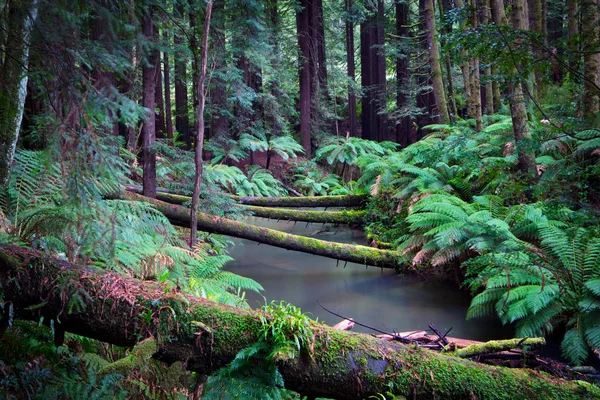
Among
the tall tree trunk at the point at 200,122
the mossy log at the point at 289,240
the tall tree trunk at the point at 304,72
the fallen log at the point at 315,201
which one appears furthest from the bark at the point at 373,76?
the tall tree trunk at the point at 200,122

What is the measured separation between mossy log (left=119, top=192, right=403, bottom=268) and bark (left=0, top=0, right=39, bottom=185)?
12.6 feet

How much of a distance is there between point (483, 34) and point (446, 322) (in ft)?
13.0

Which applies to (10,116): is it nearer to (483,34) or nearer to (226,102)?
(483,34)

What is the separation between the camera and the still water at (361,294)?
19.2 feet

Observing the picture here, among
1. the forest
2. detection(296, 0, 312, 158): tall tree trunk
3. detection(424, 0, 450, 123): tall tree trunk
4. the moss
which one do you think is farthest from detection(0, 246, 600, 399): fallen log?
detection(296, 0, 312, 158): tall tree trunk

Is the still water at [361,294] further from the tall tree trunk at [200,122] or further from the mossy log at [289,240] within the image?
the tall tree trunk at [200,122]

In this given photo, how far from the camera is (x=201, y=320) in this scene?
8.69 ft

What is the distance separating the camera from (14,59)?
83.9 inches

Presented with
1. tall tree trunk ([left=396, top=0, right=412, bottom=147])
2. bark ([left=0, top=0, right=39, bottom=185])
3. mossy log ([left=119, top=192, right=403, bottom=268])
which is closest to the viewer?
bark ([left=0, top=0, right=39, bottom=185])

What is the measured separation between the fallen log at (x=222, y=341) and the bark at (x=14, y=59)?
1000 millimetres

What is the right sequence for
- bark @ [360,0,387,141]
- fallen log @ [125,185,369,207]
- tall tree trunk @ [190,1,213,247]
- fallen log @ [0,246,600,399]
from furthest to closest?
bark @ [360,0,387,141] < fallen log @ [125,185,369,207] < tall tree trunk @ [190,1,213,247] < fallen log @ [0,246,600,399]

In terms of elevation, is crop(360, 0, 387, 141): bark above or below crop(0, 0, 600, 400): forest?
above

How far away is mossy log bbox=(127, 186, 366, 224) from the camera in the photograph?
8844mm

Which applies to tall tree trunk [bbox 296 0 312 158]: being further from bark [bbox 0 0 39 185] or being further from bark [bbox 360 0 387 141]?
bark [bbox 0 0 39 185]
